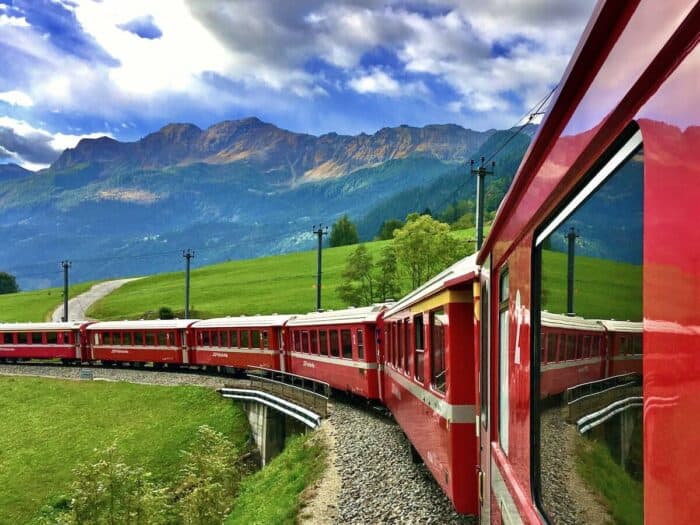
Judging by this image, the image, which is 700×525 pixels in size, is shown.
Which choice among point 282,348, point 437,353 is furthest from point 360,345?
point 437,353

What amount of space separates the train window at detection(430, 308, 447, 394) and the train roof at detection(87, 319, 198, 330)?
Result: 2761 centimetres

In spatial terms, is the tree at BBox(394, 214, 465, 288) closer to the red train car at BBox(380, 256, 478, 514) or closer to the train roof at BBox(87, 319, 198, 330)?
the train roof at BBox(87, 319, 198, 330)

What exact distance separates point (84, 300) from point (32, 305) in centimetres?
690

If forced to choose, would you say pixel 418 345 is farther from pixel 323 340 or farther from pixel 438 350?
pixel 323 340

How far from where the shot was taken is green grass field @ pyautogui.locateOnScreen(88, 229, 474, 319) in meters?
73.9

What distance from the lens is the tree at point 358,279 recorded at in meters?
54.9

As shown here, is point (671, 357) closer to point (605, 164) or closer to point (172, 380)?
point (605, 164)

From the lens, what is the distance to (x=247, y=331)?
97.2 feet

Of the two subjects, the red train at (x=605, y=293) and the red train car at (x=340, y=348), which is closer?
the red train at (x=605, y=293)

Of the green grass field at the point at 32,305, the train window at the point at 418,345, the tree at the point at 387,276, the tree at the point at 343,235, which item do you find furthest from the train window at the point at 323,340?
the tree at the point at 343,235

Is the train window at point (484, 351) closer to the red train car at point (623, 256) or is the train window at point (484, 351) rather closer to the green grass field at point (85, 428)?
the red train car at point (623, 256)

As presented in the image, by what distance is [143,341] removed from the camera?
36844 mm

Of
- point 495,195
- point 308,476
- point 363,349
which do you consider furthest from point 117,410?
point 495,195

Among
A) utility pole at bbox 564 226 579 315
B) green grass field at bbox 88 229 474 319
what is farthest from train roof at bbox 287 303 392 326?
green grass field at bbox 88 229 474 319
